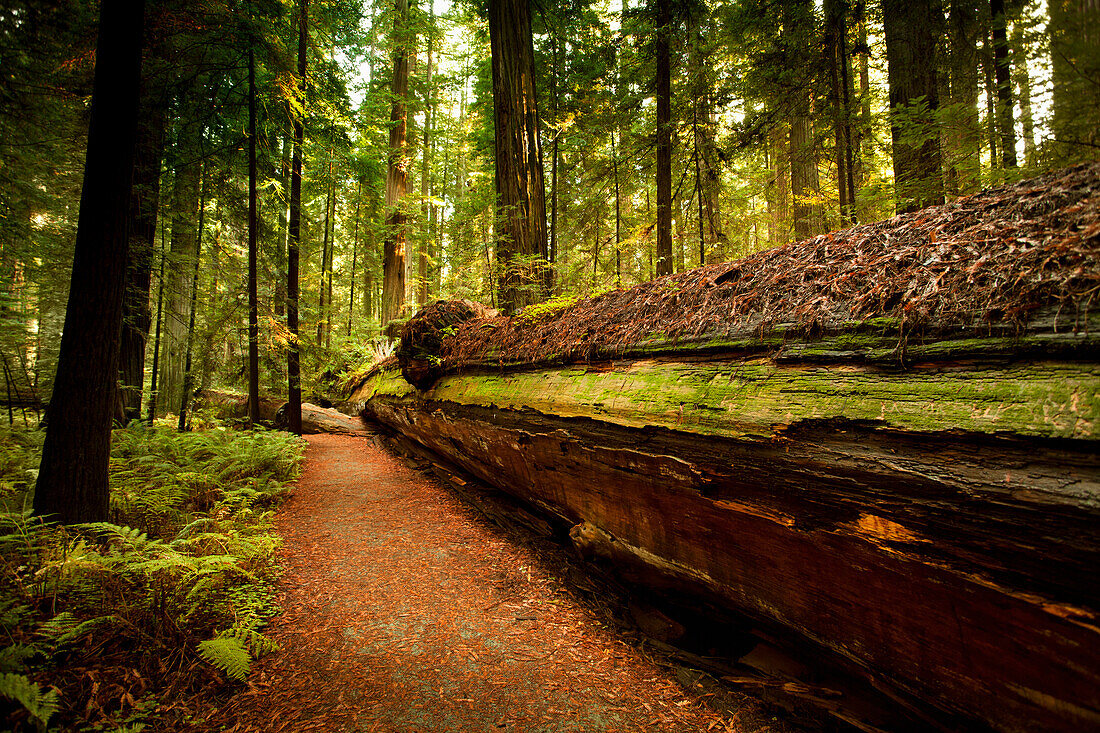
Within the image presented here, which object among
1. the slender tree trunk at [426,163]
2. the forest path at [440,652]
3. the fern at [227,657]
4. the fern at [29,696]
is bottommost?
the forest path at [440,652]

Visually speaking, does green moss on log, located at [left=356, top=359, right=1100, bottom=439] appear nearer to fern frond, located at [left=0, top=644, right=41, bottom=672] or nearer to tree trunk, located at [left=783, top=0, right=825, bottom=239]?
fern frond, located at [left=0, top=644, right=41, bottom=672]

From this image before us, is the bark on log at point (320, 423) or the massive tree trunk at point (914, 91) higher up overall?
the massive tree trunk at point (914, 91)

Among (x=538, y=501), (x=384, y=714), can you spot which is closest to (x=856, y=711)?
(x=384, y=714)

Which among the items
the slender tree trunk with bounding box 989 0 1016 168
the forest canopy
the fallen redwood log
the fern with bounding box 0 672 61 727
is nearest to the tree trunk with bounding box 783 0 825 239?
the forest canopy

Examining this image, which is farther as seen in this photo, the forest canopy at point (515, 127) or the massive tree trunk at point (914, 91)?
the massive tree trunk at point (914, 91)

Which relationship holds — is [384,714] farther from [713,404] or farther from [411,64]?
[411,64]

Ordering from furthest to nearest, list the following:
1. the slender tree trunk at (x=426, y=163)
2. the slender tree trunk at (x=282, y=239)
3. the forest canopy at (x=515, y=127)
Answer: the slender tree trunk at (x=426, y=163), the slender tree trunk at (x=282, y=239), the forest canopy at (x=515, y=127)

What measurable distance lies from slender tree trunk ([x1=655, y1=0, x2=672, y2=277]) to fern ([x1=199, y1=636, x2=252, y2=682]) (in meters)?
8.54

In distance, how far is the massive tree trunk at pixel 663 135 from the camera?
881 centimetres

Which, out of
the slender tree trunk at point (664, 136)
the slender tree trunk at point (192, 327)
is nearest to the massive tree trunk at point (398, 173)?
the slender tree trunk at point (192, 327)

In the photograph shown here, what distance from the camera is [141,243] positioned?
651 cm

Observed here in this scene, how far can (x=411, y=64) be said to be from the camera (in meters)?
15.2

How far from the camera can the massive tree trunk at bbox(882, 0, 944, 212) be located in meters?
5.36

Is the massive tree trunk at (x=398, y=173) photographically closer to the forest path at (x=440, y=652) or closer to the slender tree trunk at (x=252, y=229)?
the slender tree trunk at (x=252, y=229)
